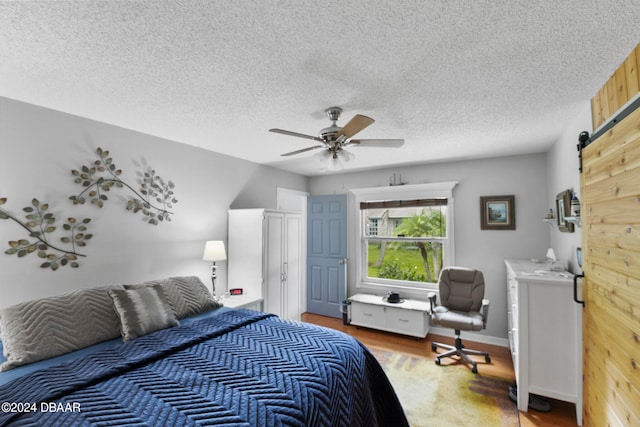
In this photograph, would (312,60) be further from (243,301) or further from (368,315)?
(368,315)

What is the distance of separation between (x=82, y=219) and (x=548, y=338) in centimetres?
395

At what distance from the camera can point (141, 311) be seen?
2.22 m

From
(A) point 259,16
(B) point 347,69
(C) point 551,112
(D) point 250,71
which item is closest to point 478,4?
(B) point 347,69

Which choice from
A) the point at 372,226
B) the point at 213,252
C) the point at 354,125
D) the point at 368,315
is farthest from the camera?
the point at 372,226

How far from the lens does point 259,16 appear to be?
133 cm

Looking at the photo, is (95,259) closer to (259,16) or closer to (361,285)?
(259,16)

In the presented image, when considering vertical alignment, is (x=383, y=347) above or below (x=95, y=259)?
below

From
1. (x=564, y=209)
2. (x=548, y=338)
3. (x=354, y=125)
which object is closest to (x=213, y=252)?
(x=354, y=125)

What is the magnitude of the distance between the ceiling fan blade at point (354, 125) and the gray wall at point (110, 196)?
2032 millimetres

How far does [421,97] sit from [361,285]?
130 inches

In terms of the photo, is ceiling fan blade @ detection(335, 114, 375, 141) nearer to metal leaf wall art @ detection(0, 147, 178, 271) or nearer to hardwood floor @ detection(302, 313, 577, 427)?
metal leaf wall art @ detection(0, 147, 178, 271)

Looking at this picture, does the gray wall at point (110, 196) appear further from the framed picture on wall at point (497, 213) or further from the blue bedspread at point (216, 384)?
the framed picture on wall at point (497, 213)

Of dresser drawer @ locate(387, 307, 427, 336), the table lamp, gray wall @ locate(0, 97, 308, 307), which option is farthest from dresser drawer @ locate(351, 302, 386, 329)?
the table lamp

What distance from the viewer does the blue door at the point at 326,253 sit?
16.1ft
